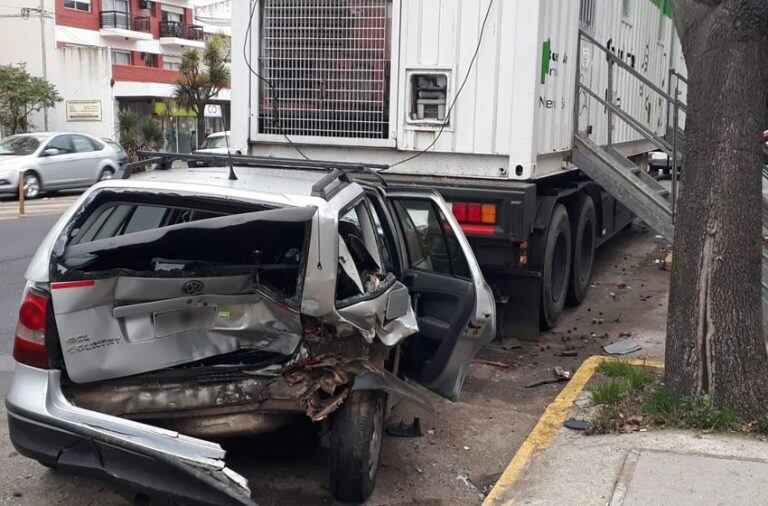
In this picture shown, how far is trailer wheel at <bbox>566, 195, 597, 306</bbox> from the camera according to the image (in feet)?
30.5

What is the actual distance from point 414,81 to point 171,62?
4732cm

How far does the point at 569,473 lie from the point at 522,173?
3.13 metres

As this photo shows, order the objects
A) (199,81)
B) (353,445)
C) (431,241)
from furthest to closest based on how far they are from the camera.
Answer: (199,81) < (431,241) < (353,445)

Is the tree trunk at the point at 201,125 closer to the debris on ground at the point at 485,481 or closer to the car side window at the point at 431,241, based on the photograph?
the car side window at the point at 431,241

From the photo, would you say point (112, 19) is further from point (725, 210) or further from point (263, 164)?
point (725, 210)

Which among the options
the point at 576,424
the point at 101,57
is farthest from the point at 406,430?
the point at 101,57

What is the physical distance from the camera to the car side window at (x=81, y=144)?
21.9 m

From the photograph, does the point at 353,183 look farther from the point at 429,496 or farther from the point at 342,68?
the point at 342,68

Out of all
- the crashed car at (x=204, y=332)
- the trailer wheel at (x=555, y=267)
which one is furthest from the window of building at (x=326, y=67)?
the crashed car at (x=204, y=332)

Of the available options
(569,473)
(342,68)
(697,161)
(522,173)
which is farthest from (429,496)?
(342,68)

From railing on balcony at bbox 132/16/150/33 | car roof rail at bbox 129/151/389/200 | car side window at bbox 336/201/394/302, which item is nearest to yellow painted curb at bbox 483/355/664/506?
car side window at bbox 336/201/394/302

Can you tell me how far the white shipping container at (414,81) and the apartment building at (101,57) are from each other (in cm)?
2963

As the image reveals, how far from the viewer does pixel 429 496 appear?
503 centimetres

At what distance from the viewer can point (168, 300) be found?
4480 millimetres
